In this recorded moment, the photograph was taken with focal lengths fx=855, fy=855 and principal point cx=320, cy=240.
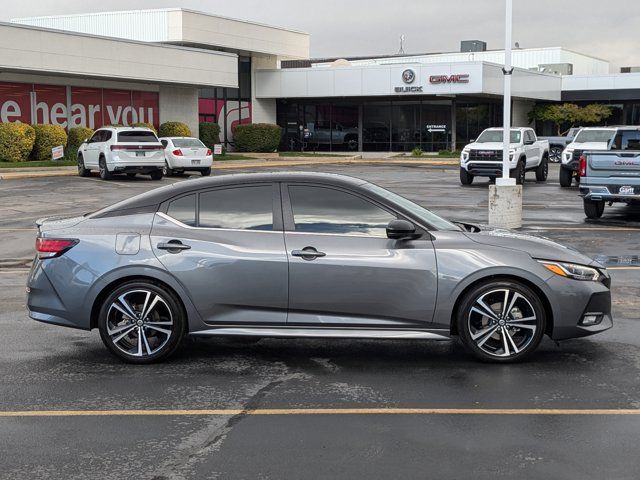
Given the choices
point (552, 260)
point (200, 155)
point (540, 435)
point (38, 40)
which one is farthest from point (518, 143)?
point (540, 435)

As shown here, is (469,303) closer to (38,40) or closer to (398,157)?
(38,40)

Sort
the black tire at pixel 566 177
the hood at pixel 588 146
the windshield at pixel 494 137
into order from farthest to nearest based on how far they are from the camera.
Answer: the windshield at pixel 494 137 < the black tire at pixel 566 177 < the hood at pixel 588 146

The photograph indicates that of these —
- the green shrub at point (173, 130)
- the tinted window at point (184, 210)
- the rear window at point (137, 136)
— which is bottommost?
the tinted window at point (184, 210)

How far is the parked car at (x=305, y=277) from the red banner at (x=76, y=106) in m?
31.2

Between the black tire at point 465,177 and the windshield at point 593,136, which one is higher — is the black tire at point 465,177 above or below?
below

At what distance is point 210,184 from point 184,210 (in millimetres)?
310

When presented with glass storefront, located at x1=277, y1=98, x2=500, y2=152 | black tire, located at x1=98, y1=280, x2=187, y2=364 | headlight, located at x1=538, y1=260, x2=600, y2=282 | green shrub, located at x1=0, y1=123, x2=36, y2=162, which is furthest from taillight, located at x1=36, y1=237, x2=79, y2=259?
glass storefront, located at x1=277, y1=98, x2=500, y2=152

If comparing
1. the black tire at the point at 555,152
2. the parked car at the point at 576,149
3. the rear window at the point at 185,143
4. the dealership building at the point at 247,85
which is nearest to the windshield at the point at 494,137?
the parked car at the point at 576,149

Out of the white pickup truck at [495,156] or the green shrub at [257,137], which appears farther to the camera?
the green shrub at [257,137]

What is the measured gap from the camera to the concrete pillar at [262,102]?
178 feet

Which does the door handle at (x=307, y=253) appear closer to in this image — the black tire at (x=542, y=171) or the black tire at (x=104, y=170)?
the black tire at (x=104, y=170)

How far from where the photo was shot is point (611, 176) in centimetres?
1686

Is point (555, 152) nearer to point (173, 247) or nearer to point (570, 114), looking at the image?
point (570, 114)

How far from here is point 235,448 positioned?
Answer: 500 cm
